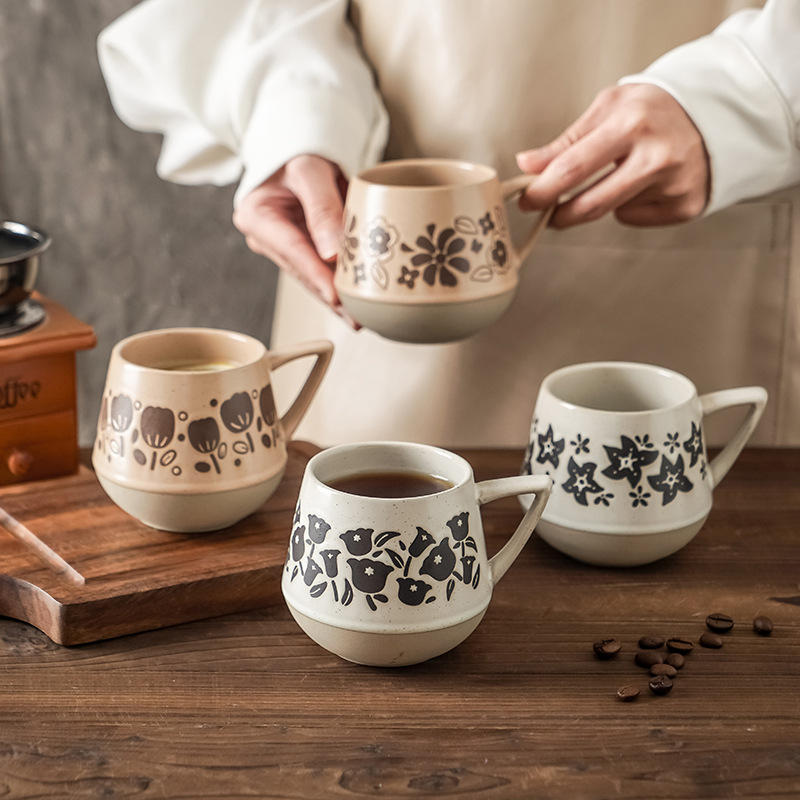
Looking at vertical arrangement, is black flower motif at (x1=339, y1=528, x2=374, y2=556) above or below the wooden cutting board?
above

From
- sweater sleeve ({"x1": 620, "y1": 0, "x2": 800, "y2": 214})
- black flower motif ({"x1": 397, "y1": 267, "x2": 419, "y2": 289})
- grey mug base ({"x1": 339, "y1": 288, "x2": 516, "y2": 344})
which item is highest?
sweater sleeve ({"x1": 620, "y1": 0, "x2": 800, "y2": 214})

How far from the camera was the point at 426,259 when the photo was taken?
101 cm

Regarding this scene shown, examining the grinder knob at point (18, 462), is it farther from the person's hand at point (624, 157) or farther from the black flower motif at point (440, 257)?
the person's hand at point (624, 157)

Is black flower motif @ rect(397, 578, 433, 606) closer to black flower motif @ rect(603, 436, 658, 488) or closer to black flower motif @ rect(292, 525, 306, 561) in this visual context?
black flower motif @ rect(292, 525, 306, 561)

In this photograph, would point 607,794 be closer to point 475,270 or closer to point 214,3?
point 475,270

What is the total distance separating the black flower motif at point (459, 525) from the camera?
30.6 inches

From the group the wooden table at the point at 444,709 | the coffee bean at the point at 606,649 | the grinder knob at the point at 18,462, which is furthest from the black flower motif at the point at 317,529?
the grinder knob at the point at 18,462

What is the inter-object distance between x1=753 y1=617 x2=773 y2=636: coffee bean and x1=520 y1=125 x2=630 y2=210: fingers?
1.48ft

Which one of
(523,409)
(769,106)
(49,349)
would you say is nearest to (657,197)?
(769,106)

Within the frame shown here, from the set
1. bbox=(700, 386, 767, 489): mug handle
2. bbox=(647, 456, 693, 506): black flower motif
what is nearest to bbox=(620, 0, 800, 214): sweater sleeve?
bbox=(700, 386, 767, 489): mug handle

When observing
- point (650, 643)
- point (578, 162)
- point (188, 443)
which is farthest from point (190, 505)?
point (578, 162)

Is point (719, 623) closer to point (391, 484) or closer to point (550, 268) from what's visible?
point (391, 484)

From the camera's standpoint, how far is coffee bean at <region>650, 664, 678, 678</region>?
0.82 meters

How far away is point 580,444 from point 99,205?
62.1 inches
